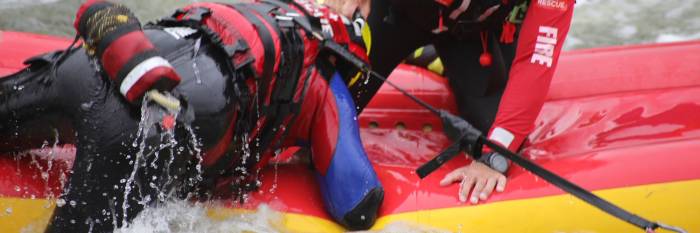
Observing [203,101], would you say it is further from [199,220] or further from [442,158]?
[442,158]

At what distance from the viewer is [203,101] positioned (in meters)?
1.84

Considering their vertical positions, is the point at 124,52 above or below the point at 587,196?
above

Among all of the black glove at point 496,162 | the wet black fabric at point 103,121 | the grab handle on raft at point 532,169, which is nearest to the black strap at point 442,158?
the grab handle on raft at point 532,169

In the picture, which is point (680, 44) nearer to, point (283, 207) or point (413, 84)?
point (413, 84)

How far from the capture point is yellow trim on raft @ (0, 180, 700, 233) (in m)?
2.11

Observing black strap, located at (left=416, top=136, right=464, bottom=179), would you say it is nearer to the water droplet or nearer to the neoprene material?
the neoprene material

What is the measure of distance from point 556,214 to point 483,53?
0.62m

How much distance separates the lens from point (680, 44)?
9.84 ft

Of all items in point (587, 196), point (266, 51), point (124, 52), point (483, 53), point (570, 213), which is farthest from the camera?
point (483, 53)

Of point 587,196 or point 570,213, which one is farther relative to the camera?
point 570,213

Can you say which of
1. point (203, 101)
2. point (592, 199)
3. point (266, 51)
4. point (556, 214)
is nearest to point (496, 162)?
point (556, 214)

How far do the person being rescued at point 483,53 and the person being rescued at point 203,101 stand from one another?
0.21 metres

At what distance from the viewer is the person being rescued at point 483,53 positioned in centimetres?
230

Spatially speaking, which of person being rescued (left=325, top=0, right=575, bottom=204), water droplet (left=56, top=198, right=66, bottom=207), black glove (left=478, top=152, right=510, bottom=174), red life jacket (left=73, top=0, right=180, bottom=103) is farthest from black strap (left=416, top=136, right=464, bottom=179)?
water droplet (left=56, top=198, right=66, bottom=207)
